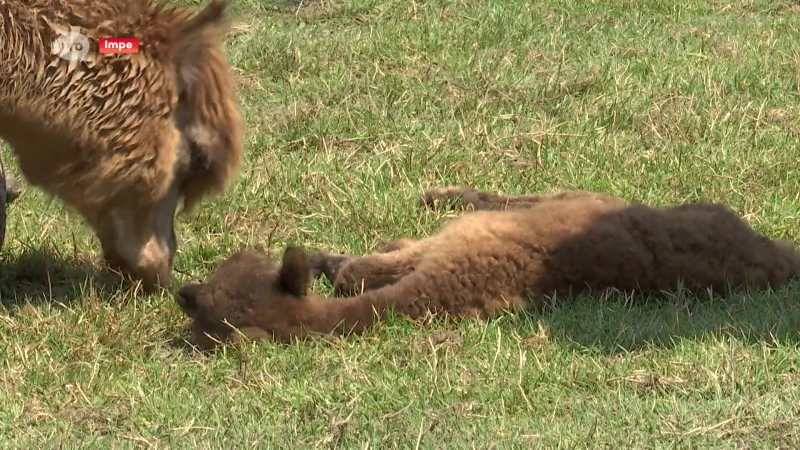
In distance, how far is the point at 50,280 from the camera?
609 centimetres

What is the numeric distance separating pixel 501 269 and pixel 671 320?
0.78 m

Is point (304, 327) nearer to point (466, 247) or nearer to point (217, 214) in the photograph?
point (466, 247)

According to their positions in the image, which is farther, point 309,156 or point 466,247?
point 309,156

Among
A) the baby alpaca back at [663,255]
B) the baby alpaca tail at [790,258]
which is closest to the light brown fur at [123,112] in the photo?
the baby alpaca back at [663,255]

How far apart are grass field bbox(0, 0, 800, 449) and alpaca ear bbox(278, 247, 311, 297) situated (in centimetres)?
25

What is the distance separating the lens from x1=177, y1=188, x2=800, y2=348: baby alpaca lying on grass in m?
5.04

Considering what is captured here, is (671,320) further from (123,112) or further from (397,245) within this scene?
(123,112)

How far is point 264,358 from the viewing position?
4891 millimetres

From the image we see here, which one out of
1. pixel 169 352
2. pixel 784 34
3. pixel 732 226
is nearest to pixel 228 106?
pixel 169 352

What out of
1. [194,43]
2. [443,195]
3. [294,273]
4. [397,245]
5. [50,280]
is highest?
[194,43]

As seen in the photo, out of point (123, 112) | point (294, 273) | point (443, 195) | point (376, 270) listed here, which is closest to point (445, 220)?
point (443, 195)

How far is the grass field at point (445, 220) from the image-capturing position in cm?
436

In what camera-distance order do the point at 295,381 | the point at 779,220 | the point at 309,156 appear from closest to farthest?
the point at 295,381 < the point at 779,220 < the point at 309,156

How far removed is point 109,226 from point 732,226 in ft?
9.81
